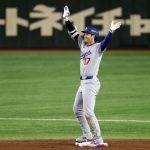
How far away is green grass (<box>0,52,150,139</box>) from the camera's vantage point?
1472 cm

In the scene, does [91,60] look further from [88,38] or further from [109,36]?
[109,36]

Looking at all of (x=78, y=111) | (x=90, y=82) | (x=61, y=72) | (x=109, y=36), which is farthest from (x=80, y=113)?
(x=61, y=72)

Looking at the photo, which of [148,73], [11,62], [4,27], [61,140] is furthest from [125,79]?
[61,140]

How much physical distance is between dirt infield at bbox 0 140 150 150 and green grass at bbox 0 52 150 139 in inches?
34.2

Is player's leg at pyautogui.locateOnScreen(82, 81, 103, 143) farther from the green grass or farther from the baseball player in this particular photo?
the green grass

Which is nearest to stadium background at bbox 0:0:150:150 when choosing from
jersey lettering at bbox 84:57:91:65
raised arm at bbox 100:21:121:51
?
jersey lettering at bbox 84:57:91:65

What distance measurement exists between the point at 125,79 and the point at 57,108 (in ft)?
19.1

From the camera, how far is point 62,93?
65.6 feet

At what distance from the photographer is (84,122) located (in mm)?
12641

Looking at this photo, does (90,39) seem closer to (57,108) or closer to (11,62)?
(57,108)

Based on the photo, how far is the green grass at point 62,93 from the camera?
14.7 meters

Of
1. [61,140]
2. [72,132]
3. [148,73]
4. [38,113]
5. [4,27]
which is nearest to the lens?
[61,140]

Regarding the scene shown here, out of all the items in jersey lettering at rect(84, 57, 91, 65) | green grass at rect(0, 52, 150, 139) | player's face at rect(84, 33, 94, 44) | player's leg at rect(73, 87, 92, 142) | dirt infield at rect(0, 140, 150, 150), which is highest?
player's face at rect(84, 33, 94, 44)

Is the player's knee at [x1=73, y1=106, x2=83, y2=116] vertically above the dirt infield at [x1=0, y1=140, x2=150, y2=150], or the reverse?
the player's knee at [x1=73, y1=106, x2=83, y2=116]
